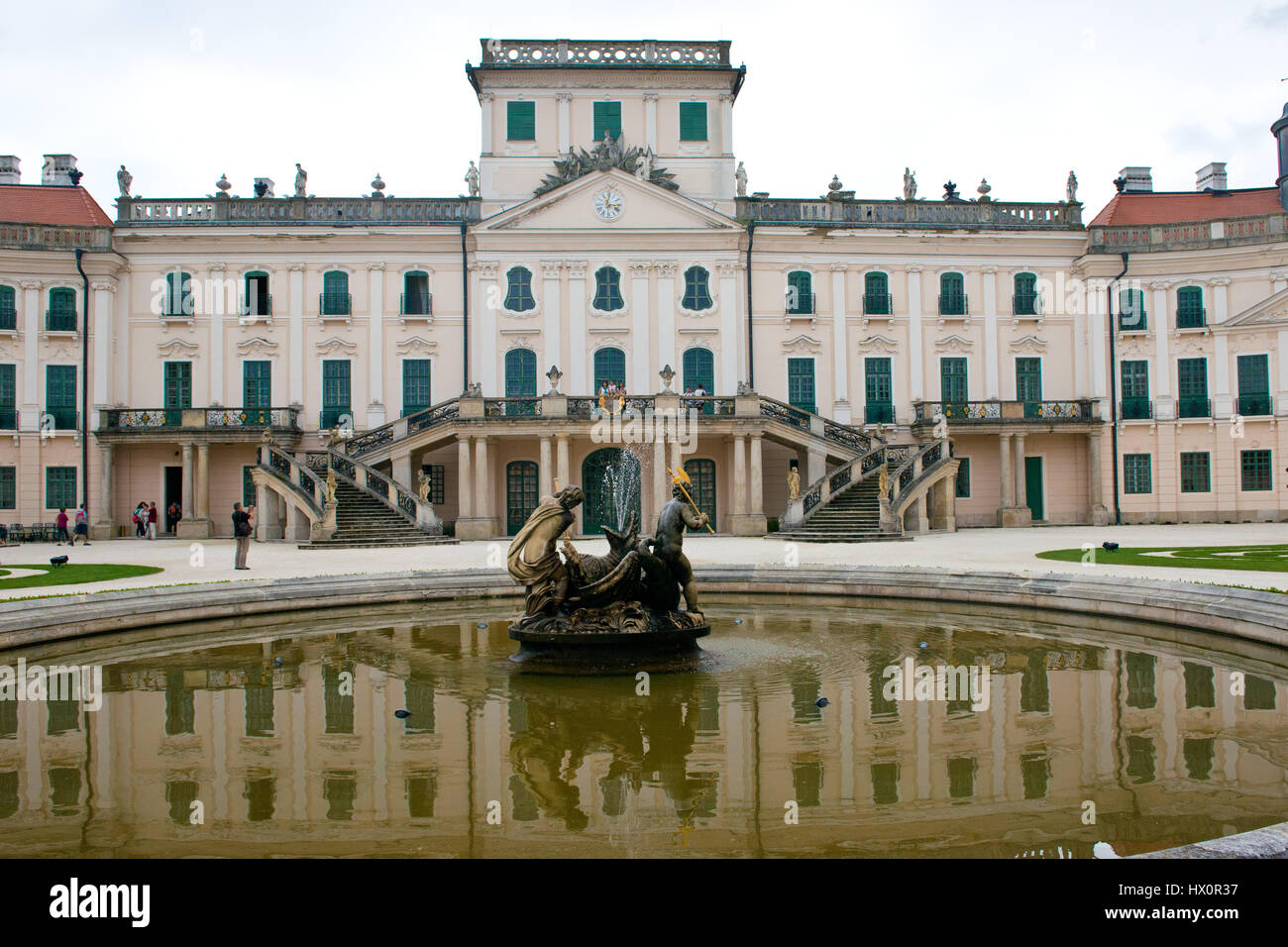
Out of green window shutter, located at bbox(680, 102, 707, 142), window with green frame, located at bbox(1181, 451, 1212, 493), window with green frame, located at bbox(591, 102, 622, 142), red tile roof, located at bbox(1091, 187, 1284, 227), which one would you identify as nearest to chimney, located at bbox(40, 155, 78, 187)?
window with green frame, located at bbox(591, 102, 622, 142)

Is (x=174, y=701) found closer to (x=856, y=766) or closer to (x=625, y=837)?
(x=625, y=837)

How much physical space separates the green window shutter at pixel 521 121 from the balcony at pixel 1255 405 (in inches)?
1142

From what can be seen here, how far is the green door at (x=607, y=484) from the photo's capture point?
109 feet

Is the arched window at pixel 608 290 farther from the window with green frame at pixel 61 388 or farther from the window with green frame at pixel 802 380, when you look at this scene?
the window with green frame at pixel 61 388

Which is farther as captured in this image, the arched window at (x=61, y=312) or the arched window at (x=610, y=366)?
the arched window at (x=610, y=366)

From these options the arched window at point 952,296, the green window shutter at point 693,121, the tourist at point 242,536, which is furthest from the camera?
the green window shutter at point 693,121

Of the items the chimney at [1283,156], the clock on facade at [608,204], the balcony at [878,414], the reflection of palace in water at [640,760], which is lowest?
the reflection of palace in water at [640,760]

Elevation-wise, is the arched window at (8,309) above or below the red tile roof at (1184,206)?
below

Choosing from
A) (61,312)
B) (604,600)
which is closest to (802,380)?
(604,600)

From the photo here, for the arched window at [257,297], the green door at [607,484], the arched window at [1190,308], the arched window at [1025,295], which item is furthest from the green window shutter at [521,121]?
the arched window at [1190,308]

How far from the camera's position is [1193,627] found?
39.9 feet

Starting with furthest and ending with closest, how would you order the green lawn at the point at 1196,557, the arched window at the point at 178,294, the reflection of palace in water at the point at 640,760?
the arched window at the point at 178,294 < the green lawn at the point at 1196,557 < the reflection of palace in water at the point at 640,760

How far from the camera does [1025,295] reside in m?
36.4
